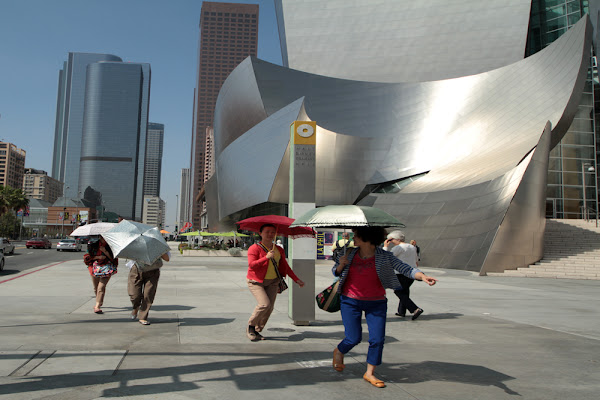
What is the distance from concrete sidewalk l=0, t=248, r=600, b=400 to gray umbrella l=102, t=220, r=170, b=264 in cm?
108

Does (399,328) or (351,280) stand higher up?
(351,280)

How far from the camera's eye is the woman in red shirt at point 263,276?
6.14 metres

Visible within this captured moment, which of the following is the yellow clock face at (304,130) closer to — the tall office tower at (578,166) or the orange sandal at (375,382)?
the orange sandal at (375,382)

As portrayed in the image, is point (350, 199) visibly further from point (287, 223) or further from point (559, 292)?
point (287, 223)

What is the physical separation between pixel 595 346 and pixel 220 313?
5.91 meters

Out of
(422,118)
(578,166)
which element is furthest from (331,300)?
(578,166)

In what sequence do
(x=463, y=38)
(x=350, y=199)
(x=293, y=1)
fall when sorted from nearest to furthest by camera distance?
(x=350, y=199)
(x=463, y=38)
(x=293, y=1)

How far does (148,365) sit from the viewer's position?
15.5 feet

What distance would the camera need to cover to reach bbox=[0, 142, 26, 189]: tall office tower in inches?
5413

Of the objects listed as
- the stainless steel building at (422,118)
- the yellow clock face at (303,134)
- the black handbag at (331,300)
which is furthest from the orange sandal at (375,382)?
the stainless steel building at (422,118)

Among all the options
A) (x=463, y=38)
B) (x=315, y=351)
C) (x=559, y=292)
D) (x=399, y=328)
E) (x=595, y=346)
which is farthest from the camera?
(x=463, y=38)

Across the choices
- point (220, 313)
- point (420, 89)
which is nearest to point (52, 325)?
point (220, 313)

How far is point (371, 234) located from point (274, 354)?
1.89 m

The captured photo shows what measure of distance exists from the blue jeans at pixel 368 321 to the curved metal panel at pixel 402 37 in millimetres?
41131
